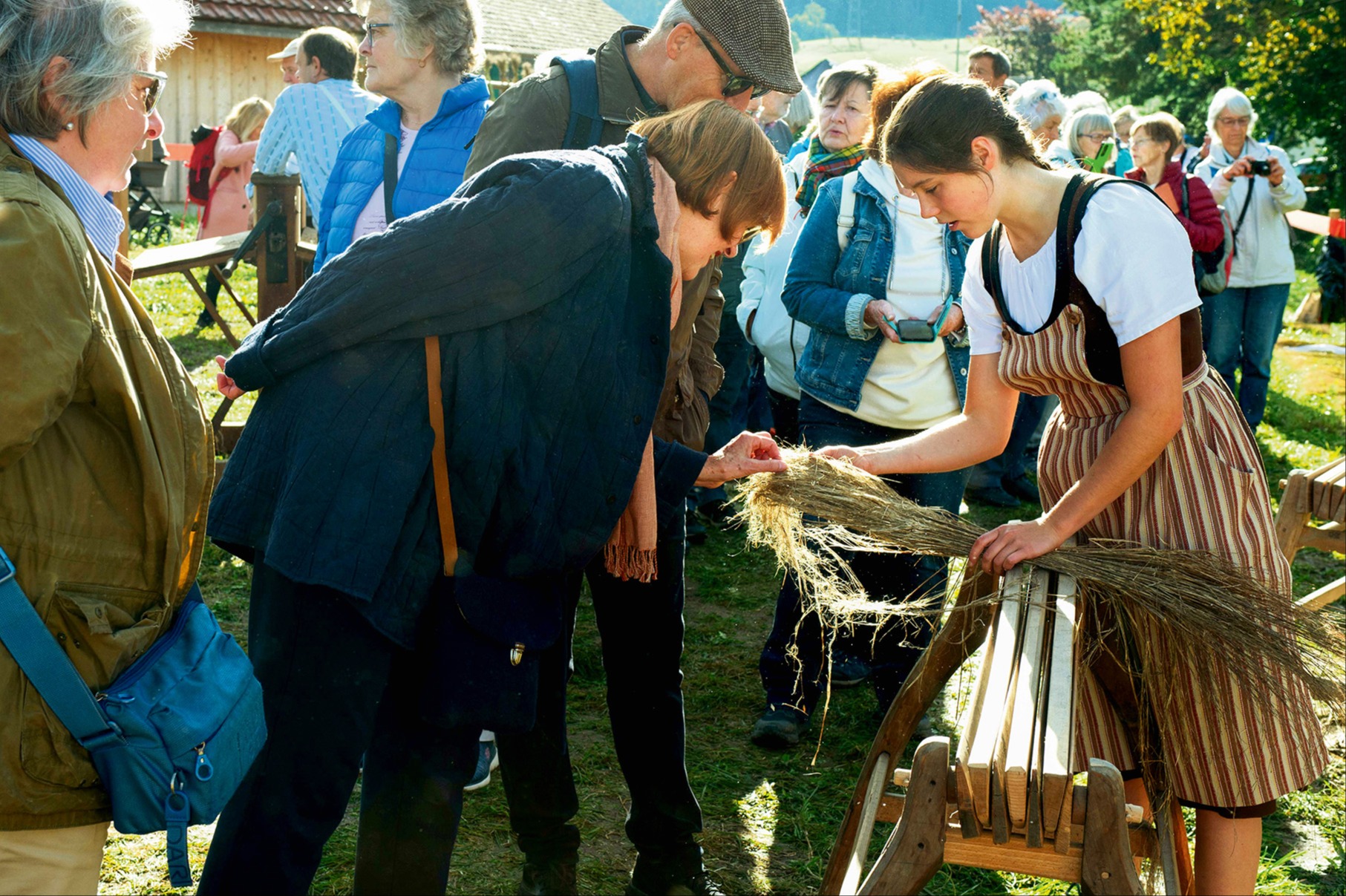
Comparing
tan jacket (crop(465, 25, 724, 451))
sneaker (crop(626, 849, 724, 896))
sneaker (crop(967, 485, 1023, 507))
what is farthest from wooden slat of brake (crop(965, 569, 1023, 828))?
sneaker (crop(967, 485, 1023, 507))

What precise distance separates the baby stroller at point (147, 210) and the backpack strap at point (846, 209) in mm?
11996

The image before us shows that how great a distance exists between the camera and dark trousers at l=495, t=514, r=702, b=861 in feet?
9.03

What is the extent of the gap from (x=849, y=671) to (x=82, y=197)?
3357mm

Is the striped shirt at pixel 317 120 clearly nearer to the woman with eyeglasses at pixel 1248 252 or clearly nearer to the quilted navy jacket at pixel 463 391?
the quilted navy jacket at pixel 463 391

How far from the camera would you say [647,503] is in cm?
228

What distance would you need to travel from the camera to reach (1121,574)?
7.62 feet

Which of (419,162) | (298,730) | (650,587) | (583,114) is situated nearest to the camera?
(298,730)

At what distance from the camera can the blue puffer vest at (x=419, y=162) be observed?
11.5 ft

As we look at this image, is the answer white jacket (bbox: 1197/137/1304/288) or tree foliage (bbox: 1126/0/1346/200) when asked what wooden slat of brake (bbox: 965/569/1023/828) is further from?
tree foliage (bbox: 1126/0/1346/200)

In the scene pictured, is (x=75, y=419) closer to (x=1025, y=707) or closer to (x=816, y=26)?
(x=1025, y=707)

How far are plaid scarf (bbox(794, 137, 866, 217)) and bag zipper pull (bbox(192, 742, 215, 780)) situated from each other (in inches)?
116

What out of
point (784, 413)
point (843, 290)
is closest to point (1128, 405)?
point (843, 290)

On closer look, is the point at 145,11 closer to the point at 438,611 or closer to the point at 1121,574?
the point at 438,611

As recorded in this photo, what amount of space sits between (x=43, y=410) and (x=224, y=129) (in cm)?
928
